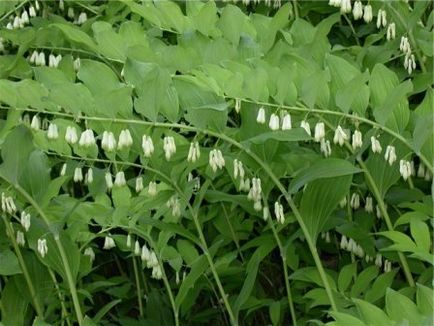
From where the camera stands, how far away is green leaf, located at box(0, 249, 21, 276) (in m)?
1.90

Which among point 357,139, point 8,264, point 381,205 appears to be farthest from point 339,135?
point 8,264

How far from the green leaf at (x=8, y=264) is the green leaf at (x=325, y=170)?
64 centimetres

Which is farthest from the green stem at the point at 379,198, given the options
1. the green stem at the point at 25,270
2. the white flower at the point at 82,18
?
the white flower at the point at 82,18

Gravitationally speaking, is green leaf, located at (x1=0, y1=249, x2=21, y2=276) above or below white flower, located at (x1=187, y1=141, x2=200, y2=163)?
below

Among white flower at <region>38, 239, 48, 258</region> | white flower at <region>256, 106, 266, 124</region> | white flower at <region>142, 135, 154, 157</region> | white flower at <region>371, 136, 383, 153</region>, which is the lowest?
white flower at <region>38, 239, 48, 258</region>

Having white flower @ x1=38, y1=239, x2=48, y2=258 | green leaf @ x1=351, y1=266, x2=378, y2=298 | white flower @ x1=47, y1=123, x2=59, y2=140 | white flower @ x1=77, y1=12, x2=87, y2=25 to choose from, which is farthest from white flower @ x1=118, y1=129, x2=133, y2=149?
white flower @ x1=77, y1=12, x2=87, y2=25

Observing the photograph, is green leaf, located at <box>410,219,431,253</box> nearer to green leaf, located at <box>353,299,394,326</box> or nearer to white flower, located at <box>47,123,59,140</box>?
green leaf, located at <box>353,299,394,326</box>

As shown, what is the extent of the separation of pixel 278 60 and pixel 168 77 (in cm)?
32

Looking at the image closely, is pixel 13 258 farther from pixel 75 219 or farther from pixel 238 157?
pixel 238 157

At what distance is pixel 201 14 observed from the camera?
193cm

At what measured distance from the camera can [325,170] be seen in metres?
1.62

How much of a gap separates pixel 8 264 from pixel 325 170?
0.74 meters

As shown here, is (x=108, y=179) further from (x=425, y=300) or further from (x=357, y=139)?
(x=425, y=300)

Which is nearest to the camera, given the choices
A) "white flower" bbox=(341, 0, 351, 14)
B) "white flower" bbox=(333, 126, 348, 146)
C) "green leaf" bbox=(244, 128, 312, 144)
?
"green leaf" bbox=(244, 128, 312, 144)
